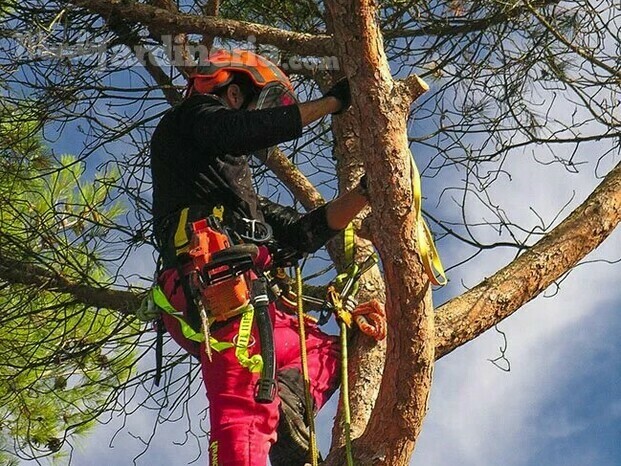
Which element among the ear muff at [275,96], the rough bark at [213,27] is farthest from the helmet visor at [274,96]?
the rough bark at [213,27]

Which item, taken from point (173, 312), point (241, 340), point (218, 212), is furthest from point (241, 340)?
point (218, 212)

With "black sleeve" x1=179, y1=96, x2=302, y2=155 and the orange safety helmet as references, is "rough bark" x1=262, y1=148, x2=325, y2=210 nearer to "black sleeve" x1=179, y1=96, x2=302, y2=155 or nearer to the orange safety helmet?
the orange safety helmet

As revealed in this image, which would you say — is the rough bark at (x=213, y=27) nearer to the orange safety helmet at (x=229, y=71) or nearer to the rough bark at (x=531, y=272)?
the orange safety helmet at (x=229, y=71)

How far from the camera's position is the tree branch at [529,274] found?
266cm

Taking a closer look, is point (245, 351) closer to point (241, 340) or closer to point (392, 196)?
point (241, 340)

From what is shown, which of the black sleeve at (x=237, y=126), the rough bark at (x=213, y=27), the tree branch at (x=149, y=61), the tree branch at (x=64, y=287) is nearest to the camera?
the black sleeve at (x=237, y=126)

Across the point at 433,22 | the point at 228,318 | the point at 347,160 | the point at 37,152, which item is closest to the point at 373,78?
the point at 228,318

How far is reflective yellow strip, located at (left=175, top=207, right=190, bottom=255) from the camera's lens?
100 inches

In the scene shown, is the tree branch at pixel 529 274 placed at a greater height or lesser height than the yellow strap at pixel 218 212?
lesser

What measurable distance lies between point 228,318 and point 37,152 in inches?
114

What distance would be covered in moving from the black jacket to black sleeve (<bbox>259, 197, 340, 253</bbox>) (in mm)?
167

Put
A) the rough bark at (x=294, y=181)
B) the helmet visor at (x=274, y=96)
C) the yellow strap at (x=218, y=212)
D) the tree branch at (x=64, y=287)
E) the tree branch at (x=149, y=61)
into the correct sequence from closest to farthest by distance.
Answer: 1. the yellow strap at (x=218, y=212)
2. the helmet visor at (x=274, y=96)
3. the rough bark at (x=294, y=181)
4. the tree branch at (x=64, y=287)
5. the tree branch at (x=149, y=61)

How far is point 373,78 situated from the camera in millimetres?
2127

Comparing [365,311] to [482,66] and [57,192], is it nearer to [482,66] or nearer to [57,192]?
[482,66]
